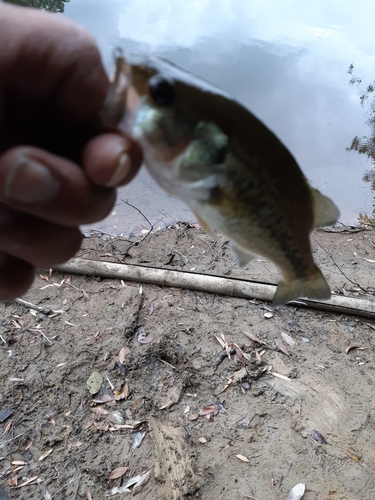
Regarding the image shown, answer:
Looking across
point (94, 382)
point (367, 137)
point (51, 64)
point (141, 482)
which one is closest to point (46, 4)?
point (367, 137)

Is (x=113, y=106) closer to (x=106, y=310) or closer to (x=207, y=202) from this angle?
(x=207, y=202)

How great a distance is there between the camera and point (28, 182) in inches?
45.0

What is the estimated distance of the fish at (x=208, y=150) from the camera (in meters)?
1.07

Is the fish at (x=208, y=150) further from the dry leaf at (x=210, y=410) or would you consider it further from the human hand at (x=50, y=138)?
the dry leaf at (x=210, y=410)

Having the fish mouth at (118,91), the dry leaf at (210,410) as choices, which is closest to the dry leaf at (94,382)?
the dry leaf at (210,410)

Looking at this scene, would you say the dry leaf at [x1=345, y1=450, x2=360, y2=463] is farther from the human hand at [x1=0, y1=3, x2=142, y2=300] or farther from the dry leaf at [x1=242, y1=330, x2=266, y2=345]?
the human hand at [x1=0, y1=3, x2=142, y2=300]

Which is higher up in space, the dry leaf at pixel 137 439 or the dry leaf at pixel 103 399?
the dry leaf at pixel 137 439

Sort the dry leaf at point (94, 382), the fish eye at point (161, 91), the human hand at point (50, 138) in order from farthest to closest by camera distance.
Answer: the dry leaf at point (94, 382), the human hand at point (50, 138), the fish eye at point (161, 91)

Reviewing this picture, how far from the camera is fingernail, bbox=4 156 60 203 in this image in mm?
1128

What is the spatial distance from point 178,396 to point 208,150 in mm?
2582

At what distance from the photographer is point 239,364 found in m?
3.45

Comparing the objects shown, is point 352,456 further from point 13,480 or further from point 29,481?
point 13,480

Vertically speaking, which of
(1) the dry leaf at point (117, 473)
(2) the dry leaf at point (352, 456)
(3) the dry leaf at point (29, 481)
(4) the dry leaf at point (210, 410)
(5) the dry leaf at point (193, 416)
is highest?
(2) the dry leaf at point (352, 456)

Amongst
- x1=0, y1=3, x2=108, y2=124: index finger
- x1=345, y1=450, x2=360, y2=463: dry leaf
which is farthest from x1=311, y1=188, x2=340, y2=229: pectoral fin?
x1=345, y1=450, x2=360, y2=463: dry leaf
